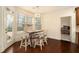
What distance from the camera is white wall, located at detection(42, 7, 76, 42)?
87.8 inches

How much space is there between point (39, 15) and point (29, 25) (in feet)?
1.22

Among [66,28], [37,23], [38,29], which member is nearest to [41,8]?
[37,23]

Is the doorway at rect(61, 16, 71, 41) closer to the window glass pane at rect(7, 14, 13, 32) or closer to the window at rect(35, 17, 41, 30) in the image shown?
the window at rect(35, 17, 41, 30)

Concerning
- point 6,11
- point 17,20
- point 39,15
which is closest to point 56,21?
point 39,15

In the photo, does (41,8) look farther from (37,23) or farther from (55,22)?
(55,22)

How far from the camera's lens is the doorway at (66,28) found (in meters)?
2.24

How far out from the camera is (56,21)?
2.33 meters

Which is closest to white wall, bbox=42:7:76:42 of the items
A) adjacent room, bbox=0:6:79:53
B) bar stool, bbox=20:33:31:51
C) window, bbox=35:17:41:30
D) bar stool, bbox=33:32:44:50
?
adjacent room, bbox=0:6:79:53
